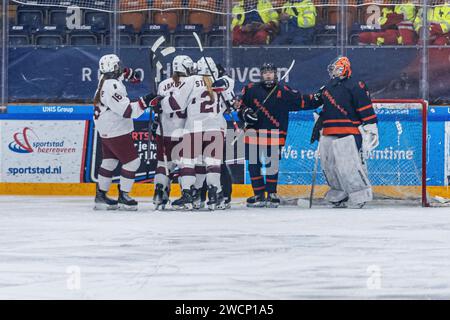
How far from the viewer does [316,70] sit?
14742mm

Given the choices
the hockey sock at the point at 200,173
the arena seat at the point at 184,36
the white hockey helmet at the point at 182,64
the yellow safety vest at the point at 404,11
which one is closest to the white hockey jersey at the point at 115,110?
the white hockey helmet at the point at 182,64

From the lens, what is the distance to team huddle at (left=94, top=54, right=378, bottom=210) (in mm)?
11648

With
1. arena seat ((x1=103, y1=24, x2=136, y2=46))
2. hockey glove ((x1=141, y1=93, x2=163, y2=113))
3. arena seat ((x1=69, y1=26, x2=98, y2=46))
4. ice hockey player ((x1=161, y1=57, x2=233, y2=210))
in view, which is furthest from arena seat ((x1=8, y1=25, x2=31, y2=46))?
ice hockey player ((x1=161, y1=57, x2=233, y2=210))

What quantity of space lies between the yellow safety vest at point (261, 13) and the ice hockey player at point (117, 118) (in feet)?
10.3

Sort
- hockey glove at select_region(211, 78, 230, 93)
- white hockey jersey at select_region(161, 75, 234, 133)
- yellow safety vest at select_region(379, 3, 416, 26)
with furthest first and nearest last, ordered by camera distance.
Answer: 1. yellow safety vest at select_region(379, 3, 416, 26)
2. hockey glove at select_region(211, 78, 230, 93)
3. white hockey jersey at select_region(161, 75, 234, 133)

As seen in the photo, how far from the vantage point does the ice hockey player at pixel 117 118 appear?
454 inches

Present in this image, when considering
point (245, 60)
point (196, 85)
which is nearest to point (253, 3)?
point (245, 60)

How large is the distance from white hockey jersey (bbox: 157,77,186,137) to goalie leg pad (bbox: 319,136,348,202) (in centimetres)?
152

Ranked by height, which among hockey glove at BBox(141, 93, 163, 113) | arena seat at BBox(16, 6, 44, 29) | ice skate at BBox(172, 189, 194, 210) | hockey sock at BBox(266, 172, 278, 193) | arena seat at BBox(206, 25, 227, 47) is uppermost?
arena seat at BBox(16, 6, 44, 29)

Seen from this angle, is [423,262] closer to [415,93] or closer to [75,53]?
[415,93]

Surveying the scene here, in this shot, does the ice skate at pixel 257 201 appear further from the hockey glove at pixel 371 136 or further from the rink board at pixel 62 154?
the rink board at pixel 62 154

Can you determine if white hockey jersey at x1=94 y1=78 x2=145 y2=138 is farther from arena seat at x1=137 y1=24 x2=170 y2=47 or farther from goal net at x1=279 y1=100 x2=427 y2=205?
arena seat at x1=137 y1=24 x2=170 y2=47
